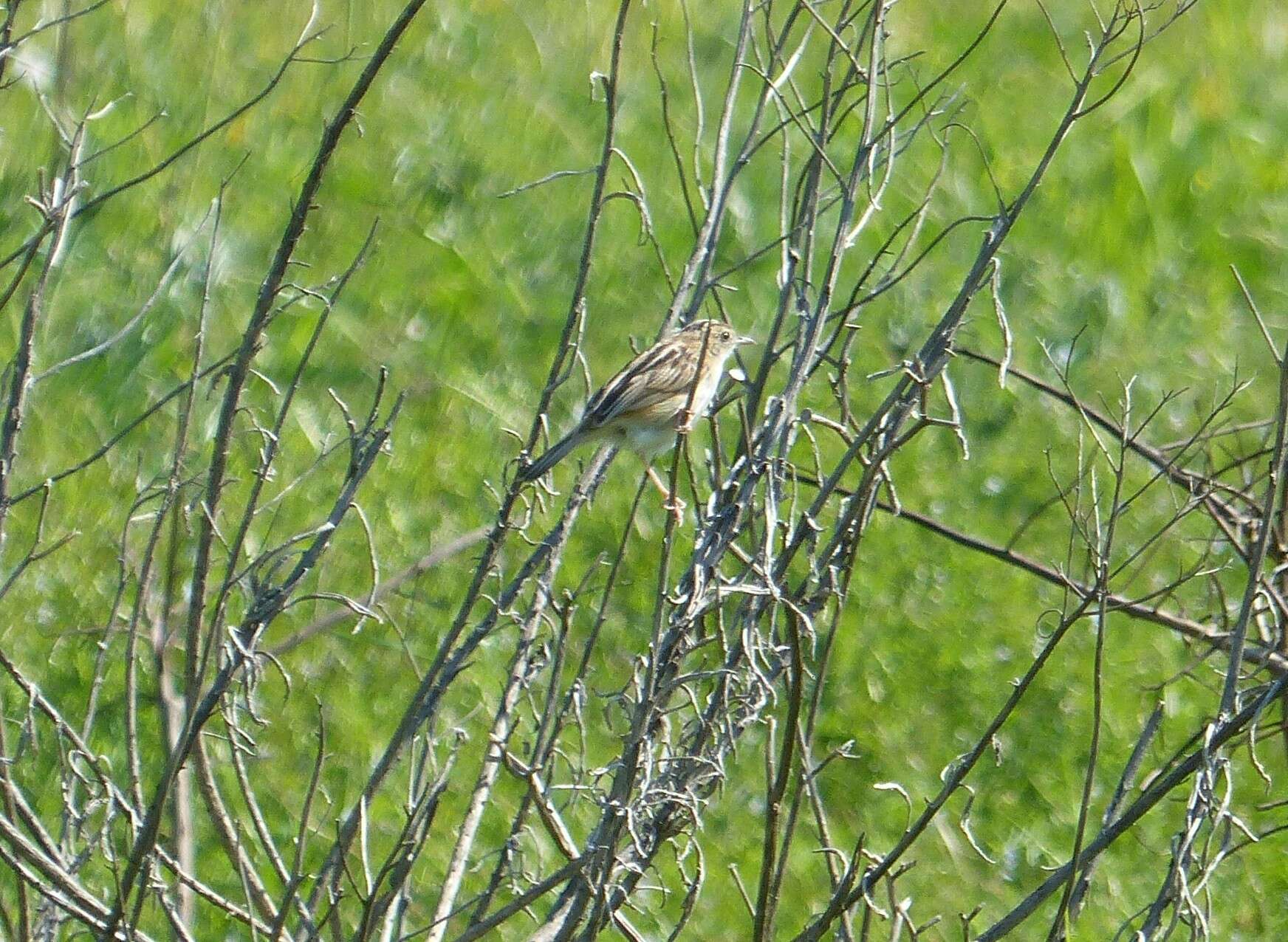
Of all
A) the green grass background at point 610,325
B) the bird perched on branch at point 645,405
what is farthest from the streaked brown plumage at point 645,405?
the green grass background at point 610,325

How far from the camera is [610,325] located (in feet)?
24.0

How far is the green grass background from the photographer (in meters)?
5.71

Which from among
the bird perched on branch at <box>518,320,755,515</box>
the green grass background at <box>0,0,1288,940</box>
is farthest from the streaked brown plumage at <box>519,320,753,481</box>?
the green grass background at <box>0,0,1288,940</box>

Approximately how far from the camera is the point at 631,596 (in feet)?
20.4

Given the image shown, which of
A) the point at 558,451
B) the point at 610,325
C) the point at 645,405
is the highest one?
the point at 610,325

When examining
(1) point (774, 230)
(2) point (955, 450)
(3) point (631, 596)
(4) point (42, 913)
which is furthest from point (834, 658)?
(4) point (42, 913)

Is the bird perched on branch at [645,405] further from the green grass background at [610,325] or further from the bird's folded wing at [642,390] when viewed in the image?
the green grass background at [610,325]

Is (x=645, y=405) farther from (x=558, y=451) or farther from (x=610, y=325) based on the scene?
(x=610, y=325)

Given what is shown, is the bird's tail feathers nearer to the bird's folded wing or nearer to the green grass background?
the bird's folded wing

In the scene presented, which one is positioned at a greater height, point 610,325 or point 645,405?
point 610,325

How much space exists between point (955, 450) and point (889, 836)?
1885mm

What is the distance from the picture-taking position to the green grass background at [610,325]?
18.7 ft

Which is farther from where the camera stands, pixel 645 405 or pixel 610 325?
pixel 610 325

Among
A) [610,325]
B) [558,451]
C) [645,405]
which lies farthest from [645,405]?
[610,325]
